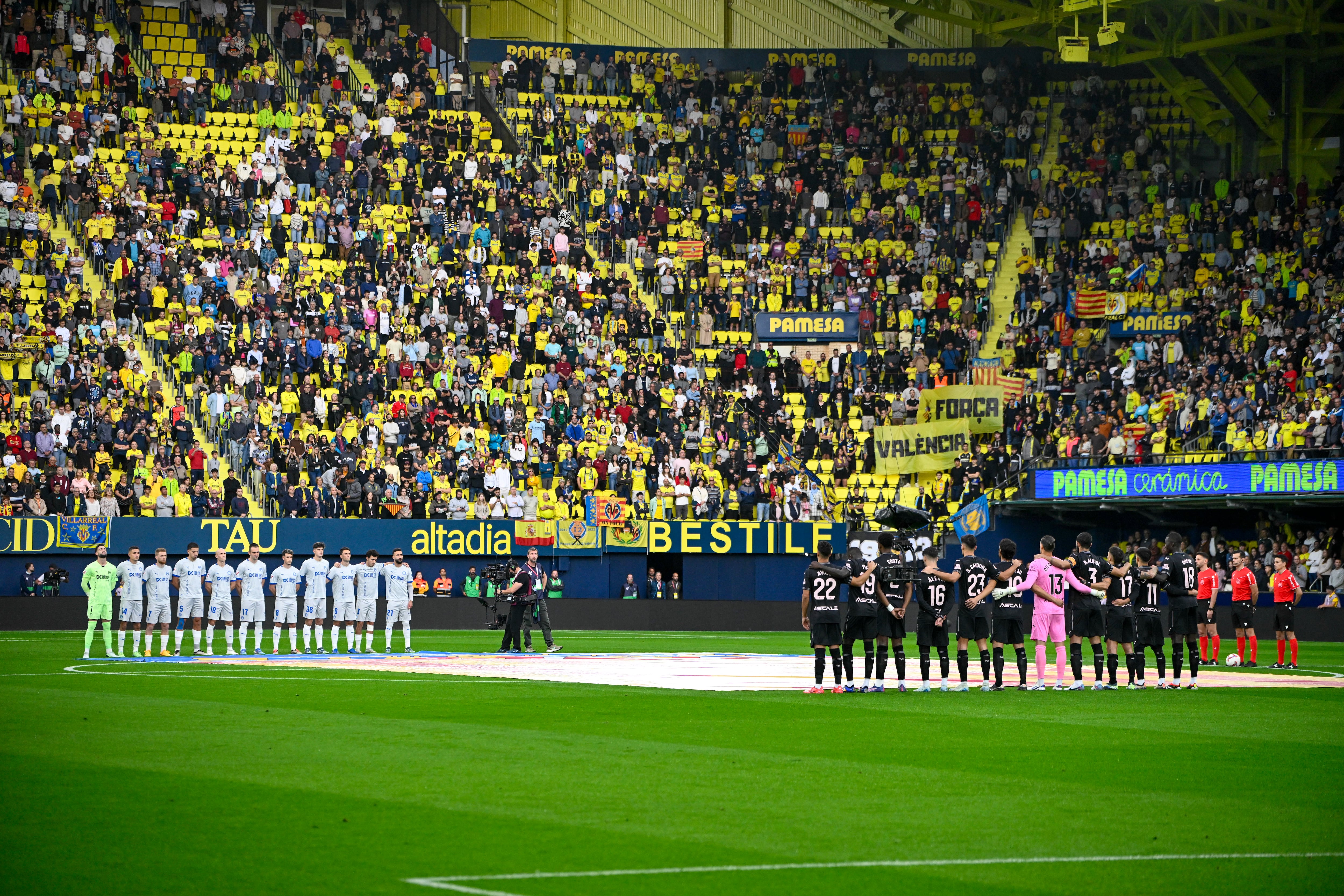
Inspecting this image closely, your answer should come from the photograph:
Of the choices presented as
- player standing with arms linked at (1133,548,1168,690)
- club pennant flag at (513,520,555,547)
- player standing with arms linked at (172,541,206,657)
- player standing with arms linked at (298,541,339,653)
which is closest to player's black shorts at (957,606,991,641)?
player standing with arms linked at (1133,548,1168,690)

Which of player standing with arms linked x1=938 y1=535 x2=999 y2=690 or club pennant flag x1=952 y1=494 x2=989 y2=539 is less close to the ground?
club pennant flag x1=952 y1=494 x2=989 y2=539

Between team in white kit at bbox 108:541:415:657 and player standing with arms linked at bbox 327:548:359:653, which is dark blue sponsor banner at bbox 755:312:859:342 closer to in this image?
team in white kit at bbox 108:541:415:657

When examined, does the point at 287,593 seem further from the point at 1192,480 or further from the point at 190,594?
the point at 1192,480

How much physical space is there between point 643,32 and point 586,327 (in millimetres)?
15255

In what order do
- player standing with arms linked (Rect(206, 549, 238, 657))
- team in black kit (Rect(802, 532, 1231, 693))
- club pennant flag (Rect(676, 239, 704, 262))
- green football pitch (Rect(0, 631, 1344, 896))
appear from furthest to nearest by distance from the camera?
1. club pennant flag (Rect(676, 239, 704, 262))
2. player standing with arms linked (Rect(206, 549, 238, 657))
3. team in black kit (Rect(802, 532, 1231, 693))
4. green football pitch (Rect(0, 631, 1344, 896))

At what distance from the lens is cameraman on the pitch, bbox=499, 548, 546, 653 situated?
32906 mm

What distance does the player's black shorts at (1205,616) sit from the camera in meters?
29.6

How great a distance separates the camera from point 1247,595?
96.5ft

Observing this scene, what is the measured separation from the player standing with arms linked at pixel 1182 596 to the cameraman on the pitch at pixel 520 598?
1298 centimetres

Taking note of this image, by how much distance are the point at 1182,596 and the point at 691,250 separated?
29761 mm

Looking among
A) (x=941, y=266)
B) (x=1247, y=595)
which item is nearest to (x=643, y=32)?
(x=941, y=266)

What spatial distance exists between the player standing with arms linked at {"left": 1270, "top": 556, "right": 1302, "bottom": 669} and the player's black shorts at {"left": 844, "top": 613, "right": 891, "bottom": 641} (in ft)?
36.4

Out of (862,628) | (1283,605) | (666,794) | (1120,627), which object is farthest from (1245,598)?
(666,794)

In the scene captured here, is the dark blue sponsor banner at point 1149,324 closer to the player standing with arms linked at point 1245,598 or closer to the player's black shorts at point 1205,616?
the player's black shorts at point 1205,616
